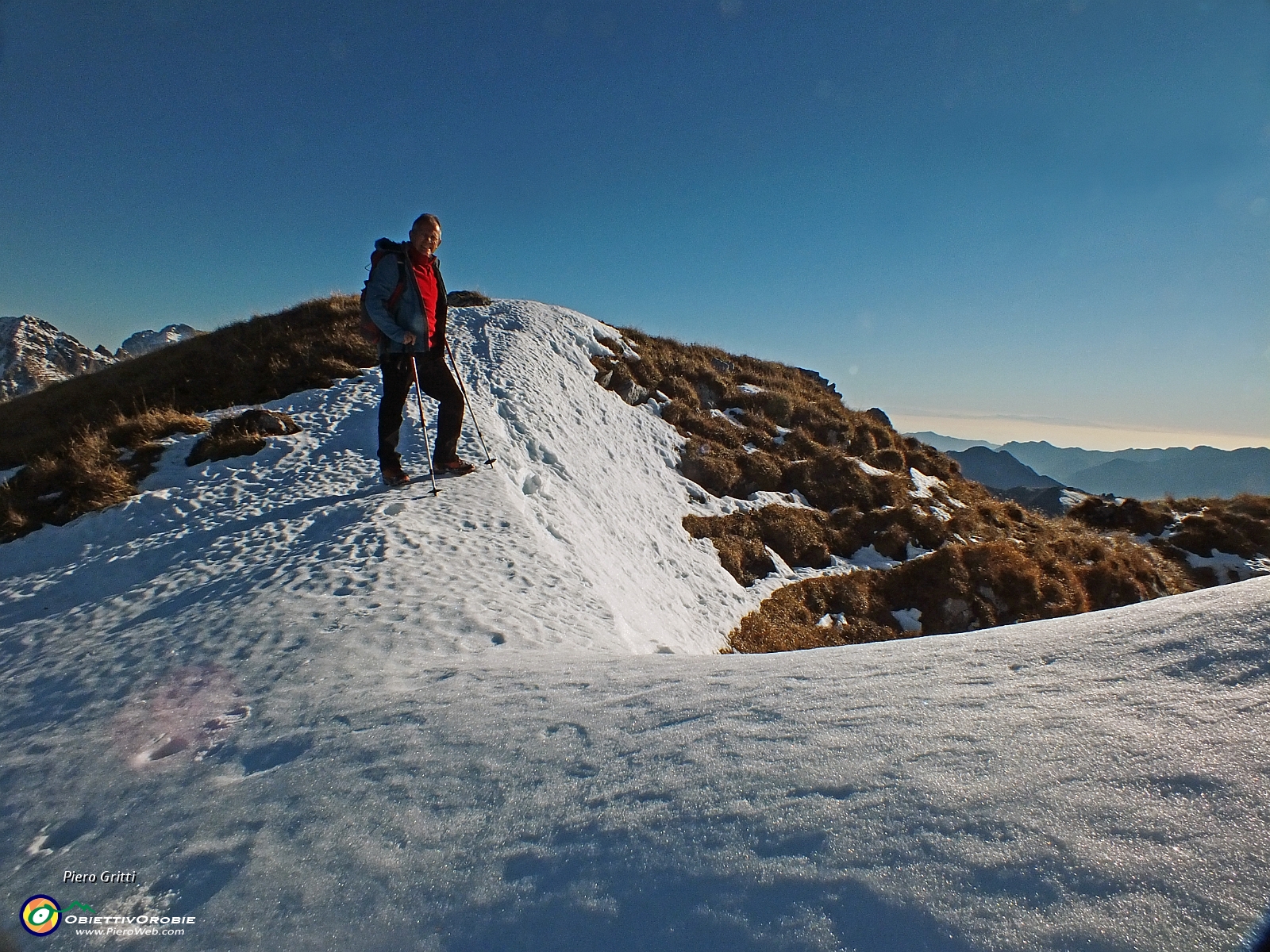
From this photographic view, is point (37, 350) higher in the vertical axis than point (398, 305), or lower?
higher

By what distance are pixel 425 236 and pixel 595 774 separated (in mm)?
7019

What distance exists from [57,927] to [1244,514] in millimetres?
29717

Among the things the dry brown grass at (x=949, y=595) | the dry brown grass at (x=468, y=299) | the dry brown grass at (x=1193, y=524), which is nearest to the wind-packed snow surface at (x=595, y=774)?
the dry brown grass at (x=949, y=595)

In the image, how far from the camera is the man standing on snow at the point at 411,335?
718 centimetres

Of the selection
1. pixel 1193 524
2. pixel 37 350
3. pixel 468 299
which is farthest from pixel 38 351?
pixel 1193 524

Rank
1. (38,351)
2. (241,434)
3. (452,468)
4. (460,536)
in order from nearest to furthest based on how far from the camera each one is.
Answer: (460,536) → (452,468) → (241,434) → (38,351)

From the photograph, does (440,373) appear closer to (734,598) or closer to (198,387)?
(734,598)

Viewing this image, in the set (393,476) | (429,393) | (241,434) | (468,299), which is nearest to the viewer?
(393,476)

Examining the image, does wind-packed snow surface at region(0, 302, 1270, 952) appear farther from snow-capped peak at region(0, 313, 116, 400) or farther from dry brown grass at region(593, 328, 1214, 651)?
snow-capped peak at region(0, 313, 116, 400)

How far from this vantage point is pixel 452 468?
8383 millimetres

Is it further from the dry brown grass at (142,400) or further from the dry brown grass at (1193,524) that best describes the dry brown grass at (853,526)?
the dry brown grass at (142,400)

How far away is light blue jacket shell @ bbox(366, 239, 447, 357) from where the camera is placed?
714cm

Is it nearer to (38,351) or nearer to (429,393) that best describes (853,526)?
(429,393)

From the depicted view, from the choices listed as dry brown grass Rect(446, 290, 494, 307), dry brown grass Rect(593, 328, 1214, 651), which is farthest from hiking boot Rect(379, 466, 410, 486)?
dry brown grass Rect(446, 290, 494, 307)
